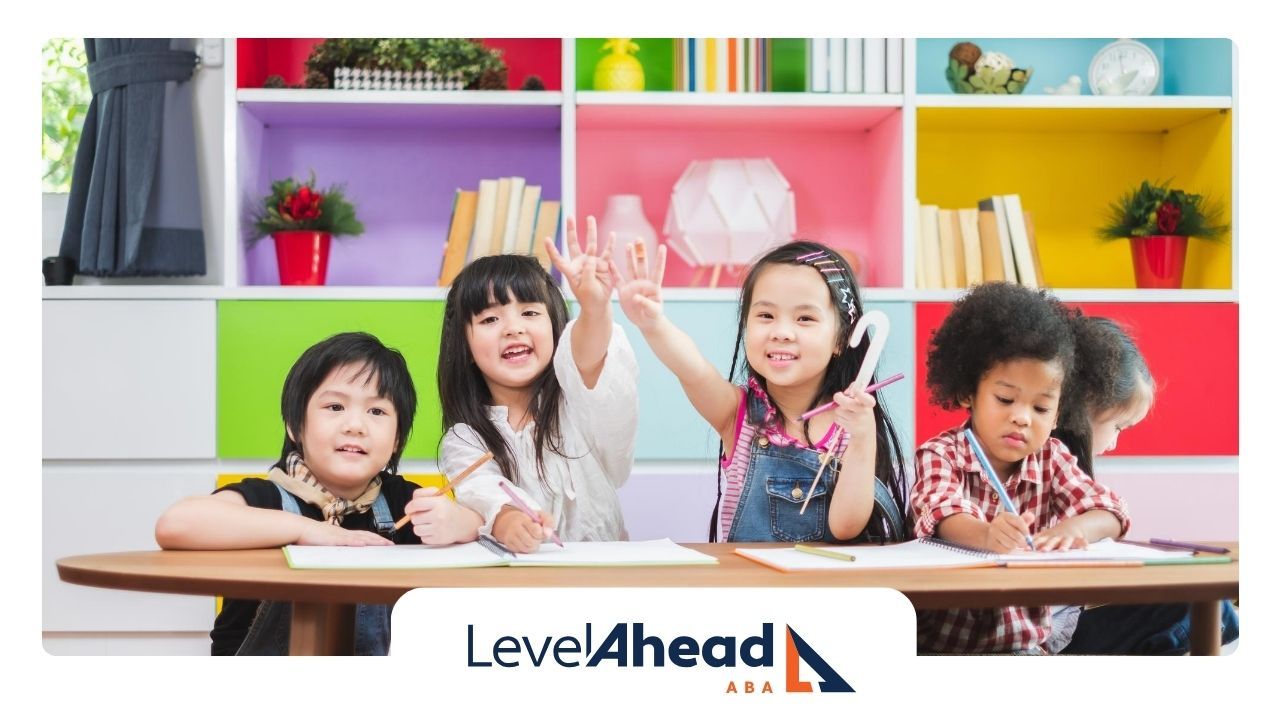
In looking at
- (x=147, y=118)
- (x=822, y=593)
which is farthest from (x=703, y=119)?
(x=822, y=593)

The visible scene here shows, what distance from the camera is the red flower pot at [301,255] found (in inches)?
73.2

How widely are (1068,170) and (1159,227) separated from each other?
0.52ft

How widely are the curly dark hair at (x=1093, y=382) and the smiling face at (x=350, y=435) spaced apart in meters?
0.75

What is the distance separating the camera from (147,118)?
5.55ft

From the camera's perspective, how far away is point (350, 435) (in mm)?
1328

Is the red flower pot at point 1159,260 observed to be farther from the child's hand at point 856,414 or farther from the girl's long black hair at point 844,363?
the child's hand at point 856,414

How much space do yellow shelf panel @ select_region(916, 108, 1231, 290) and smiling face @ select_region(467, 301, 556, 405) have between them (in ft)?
2.46

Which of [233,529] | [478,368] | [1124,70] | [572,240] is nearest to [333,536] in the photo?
[233,529]

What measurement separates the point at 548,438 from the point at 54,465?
607mm

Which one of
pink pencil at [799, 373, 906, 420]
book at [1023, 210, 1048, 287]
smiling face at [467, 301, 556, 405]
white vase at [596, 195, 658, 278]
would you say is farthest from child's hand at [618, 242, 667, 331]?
book at [1023, 210, 1048, 287]

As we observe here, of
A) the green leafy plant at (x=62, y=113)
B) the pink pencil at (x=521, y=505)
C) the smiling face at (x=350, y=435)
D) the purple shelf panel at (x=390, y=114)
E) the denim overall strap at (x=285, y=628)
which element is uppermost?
the purple shelf panel at (x=390, y=114)

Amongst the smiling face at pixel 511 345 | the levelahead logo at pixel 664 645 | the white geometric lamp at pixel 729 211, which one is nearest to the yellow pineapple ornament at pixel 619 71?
the white geometric lamp at pixel 729 211

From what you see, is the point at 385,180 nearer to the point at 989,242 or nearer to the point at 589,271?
the point at 589,271
